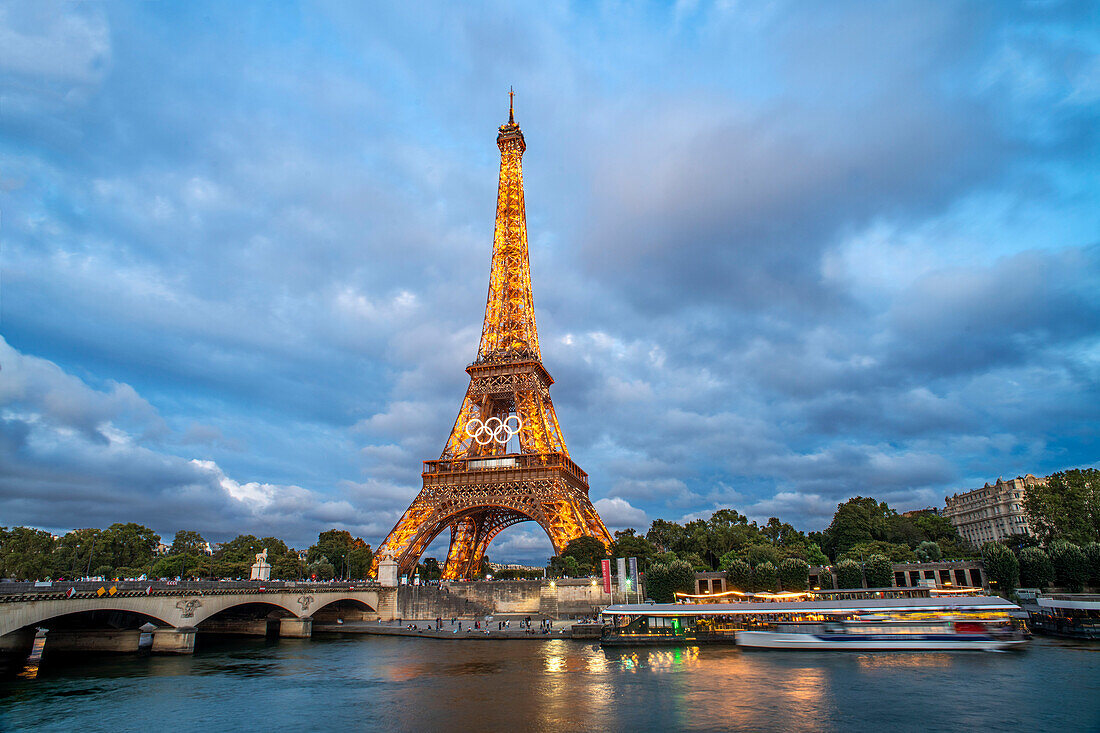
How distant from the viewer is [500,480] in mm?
67188

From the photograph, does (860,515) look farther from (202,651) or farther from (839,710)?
(202,651)

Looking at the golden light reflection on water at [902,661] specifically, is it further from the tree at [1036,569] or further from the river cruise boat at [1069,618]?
the tree at [1036,569]

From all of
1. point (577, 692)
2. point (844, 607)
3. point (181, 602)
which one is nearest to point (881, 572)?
point (844, 607)

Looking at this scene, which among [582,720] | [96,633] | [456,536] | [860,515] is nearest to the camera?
[582,720]

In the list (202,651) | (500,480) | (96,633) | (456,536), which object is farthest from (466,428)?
(96,633)

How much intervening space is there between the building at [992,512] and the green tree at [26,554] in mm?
145045

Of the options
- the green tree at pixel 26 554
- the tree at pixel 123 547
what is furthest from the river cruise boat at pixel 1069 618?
the green tree at pixel 26 554

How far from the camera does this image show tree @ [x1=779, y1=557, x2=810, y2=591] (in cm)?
6494

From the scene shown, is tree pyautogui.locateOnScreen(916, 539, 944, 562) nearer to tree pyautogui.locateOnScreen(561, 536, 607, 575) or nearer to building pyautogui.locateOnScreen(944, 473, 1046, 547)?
building pyautogui.locateOnScreen(944, 473, 1046, 547)

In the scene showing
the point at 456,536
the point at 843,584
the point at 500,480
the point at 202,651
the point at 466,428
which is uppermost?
the point at 466,428

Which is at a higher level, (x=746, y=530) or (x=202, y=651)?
(x=746, y=530)

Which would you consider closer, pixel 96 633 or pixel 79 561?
pixel 96 633

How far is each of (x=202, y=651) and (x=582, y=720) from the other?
128 ft

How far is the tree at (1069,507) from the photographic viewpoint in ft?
219
